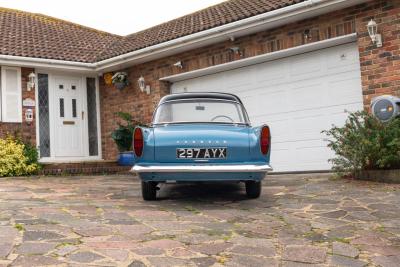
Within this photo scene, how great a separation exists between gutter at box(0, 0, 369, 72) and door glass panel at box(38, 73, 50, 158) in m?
0.65

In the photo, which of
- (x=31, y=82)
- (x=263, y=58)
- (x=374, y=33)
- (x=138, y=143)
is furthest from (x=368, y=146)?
(x=31, y=82)

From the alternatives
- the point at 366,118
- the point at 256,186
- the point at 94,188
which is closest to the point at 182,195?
the point at 256,186

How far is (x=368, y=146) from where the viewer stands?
6531mm

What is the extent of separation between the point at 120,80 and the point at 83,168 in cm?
267

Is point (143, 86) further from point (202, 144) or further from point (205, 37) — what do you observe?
point (202, 144)

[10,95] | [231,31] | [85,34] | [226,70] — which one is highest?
[85,34]

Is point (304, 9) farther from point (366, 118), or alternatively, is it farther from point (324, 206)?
point (324, 206)

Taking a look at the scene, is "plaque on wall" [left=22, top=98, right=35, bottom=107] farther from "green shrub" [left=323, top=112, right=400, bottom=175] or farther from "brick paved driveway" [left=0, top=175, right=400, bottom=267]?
"green shrub" [left=323, top=112, right=400, bottom=175]

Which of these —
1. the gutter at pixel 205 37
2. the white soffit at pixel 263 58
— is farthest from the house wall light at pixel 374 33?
the gutter at pixel 205 37

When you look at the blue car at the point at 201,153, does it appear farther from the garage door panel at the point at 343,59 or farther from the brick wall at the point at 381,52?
the garage door panel at the point at 343,59

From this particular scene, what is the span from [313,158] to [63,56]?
747 cm

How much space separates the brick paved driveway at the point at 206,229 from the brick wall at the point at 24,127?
18.4ft

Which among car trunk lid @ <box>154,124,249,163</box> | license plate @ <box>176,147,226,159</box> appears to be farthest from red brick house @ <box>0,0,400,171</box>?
license plate @ <box>176,147,226,159</box>

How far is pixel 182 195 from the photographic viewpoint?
6.10 meters
